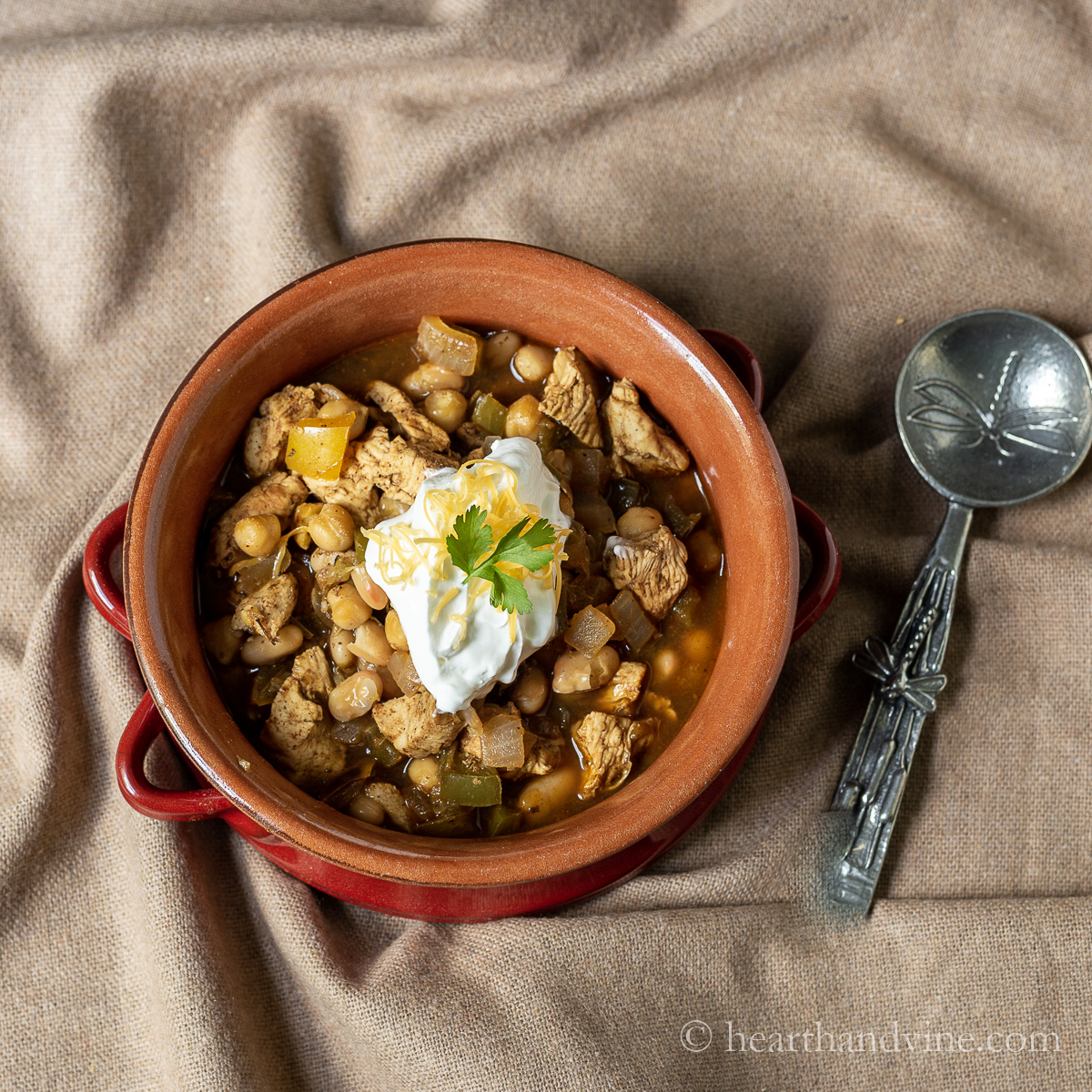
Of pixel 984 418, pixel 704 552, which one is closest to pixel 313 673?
pixel 704 552

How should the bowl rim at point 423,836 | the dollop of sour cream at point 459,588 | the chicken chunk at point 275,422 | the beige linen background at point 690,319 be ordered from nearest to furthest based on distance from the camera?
the bowl rim at point 423,836 < the dollop of sour cream at point 459,588 < the chicken chunk at point 275,422 < the beige linen background at point 690,319

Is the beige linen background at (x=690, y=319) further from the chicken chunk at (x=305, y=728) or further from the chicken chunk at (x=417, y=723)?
the chicken chunk at (x=417, y=723)

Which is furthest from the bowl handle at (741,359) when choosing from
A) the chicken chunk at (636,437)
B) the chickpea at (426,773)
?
the chickpea at (426,773)

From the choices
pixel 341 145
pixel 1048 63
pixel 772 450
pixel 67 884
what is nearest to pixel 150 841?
pixel 67 884

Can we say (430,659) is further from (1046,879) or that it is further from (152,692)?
(1046,879)

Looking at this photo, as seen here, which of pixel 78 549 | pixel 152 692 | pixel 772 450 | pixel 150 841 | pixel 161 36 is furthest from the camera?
pixel 161 36

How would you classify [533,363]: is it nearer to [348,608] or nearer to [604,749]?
[348,608]
